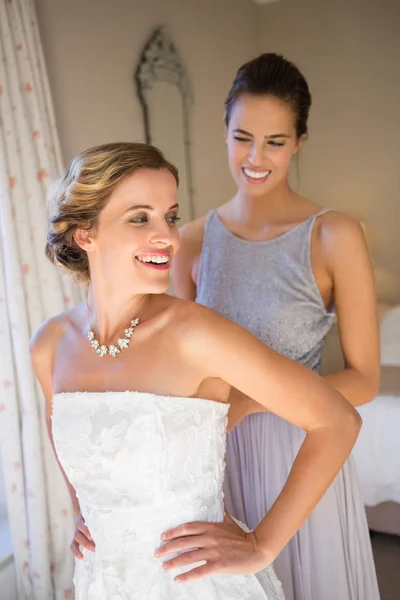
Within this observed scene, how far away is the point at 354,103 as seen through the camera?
3.99m

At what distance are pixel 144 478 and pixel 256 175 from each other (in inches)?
27.2

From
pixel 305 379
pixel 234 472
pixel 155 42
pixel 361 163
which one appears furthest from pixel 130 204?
pixel 361 163

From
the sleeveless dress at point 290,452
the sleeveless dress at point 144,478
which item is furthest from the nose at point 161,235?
the sleeveless dress at point 290,452

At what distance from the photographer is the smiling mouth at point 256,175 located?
4.26ft

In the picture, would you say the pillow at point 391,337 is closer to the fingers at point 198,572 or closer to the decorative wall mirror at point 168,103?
the decorative wall mirror at point 168,103

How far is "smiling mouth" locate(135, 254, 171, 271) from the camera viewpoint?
99 cm

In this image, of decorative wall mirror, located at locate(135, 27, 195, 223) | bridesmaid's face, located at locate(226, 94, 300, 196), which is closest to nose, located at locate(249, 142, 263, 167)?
bridesmaid's face, located at locate(226, 94, 300, 196)

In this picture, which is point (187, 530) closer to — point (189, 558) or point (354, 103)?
point (189, 558)

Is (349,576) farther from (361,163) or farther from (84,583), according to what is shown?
(361,163)

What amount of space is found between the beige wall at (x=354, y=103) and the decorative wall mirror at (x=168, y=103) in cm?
121

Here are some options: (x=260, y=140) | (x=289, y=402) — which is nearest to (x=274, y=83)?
(x=260, y=140)

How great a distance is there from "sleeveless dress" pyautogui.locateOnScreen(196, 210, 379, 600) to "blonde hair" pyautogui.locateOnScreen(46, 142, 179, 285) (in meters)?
0.34

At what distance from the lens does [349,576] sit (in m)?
1.23

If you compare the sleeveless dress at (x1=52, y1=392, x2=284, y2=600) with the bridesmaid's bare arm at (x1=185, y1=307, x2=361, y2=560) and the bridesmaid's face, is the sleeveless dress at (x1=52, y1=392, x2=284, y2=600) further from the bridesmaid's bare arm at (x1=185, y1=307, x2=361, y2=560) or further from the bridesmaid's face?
the bridesmaid's face
